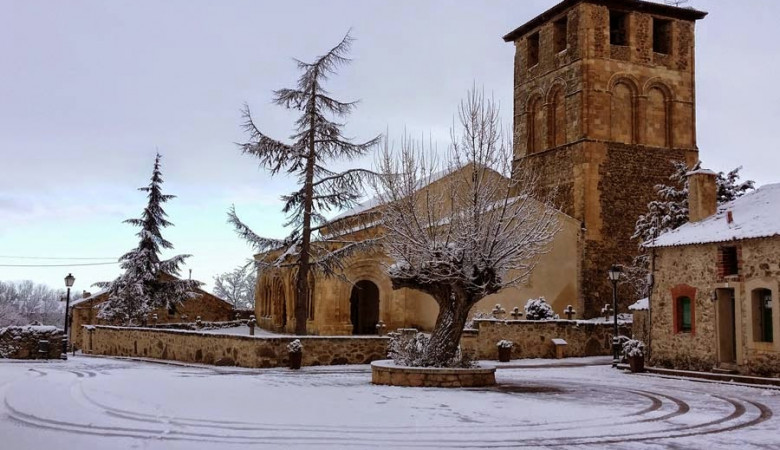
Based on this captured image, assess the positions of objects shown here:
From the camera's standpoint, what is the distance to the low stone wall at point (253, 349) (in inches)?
850

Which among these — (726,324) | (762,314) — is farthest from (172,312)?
(762,314)

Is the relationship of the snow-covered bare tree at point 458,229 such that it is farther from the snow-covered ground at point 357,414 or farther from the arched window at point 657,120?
the arched window at point 657,120

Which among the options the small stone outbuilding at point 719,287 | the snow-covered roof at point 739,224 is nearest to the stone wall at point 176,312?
the small stone outbuilding at point 719,287

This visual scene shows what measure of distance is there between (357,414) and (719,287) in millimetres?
12920

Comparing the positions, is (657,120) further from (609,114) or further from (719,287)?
(719,287)

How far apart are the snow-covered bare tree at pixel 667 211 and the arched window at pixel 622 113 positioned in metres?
2.82

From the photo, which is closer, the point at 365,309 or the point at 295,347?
the point at 295,347

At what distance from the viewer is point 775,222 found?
19.5 m

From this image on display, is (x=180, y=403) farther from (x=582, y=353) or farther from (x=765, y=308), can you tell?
(x=582, y=353)

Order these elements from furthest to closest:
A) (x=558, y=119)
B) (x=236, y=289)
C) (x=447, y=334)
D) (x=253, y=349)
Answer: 1. (x=236, y=289)
2. (x=558, y=119)
3. (x=253, y=349)
4. (x=447, y=334)

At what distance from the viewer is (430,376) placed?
16281 mm

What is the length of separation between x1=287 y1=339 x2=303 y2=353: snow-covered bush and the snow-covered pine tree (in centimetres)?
1936

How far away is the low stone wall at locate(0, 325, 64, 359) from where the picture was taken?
79.2 feet

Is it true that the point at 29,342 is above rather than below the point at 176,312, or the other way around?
below
